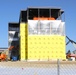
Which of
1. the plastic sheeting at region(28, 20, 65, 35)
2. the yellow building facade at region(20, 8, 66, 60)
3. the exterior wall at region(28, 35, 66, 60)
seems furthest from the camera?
the exterior wall at region(28, 35, 66, 60)

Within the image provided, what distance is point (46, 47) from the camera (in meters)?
82.2

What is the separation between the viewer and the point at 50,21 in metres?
81.6

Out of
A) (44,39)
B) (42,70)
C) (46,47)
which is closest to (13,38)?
(44,39)

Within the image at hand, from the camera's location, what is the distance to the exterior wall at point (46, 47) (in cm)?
8144

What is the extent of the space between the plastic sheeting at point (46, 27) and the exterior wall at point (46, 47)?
48.2 inches

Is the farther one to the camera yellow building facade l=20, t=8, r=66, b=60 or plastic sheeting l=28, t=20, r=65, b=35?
yellow building facade l=20, t=8, r=66, b=60

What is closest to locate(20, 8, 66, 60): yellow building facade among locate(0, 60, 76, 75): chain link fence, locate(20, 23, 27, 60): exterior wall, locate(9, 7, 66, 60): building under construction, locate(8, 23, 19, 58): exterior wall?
locate(9, 7, 66, 60): building under construction

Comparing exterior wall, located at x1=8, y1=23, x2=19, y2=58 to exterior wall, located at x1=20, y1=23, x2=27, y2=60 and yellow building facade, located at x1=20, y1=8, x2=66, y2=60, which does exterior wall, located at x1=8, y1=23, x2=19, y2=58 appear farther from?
yellow building facade, located at x1=20, y1=8, x2=66, y2=60

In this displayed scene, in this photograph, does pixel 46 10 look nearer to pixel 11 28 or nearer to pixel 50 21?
pixel 50 21

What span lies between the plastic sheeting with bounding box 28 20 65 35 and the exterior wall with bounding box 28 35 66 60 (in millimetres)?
1223

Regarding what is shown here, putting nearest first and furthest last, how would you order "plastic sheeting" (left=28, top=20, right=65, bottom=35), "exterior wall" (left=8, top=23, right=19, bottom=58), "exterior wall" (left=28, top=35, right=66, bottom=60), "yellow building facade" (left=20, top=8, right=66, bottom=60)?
1. "plastic sheeting" (left=28, top=20, right=65, bottom=35)
2. "yellow building facade" (left=20, top=8, right=66, bottom=60)
3. "exterior wall" (left=28, top=35, right=66, bottom=60)
4. "exterior wall" (left=8, top=23, right=19, bottom=58)

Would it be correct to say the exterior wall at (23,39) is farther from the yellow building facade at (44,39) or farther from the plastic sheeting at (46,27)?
the plastic sheeting at (46,27)

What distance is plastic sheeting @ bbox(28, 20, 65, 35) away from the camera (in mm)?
80750

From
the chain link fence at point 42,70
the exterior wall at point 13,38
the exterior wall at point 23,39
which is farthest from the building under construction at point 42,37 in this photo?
the chain link fence at point 42,70
